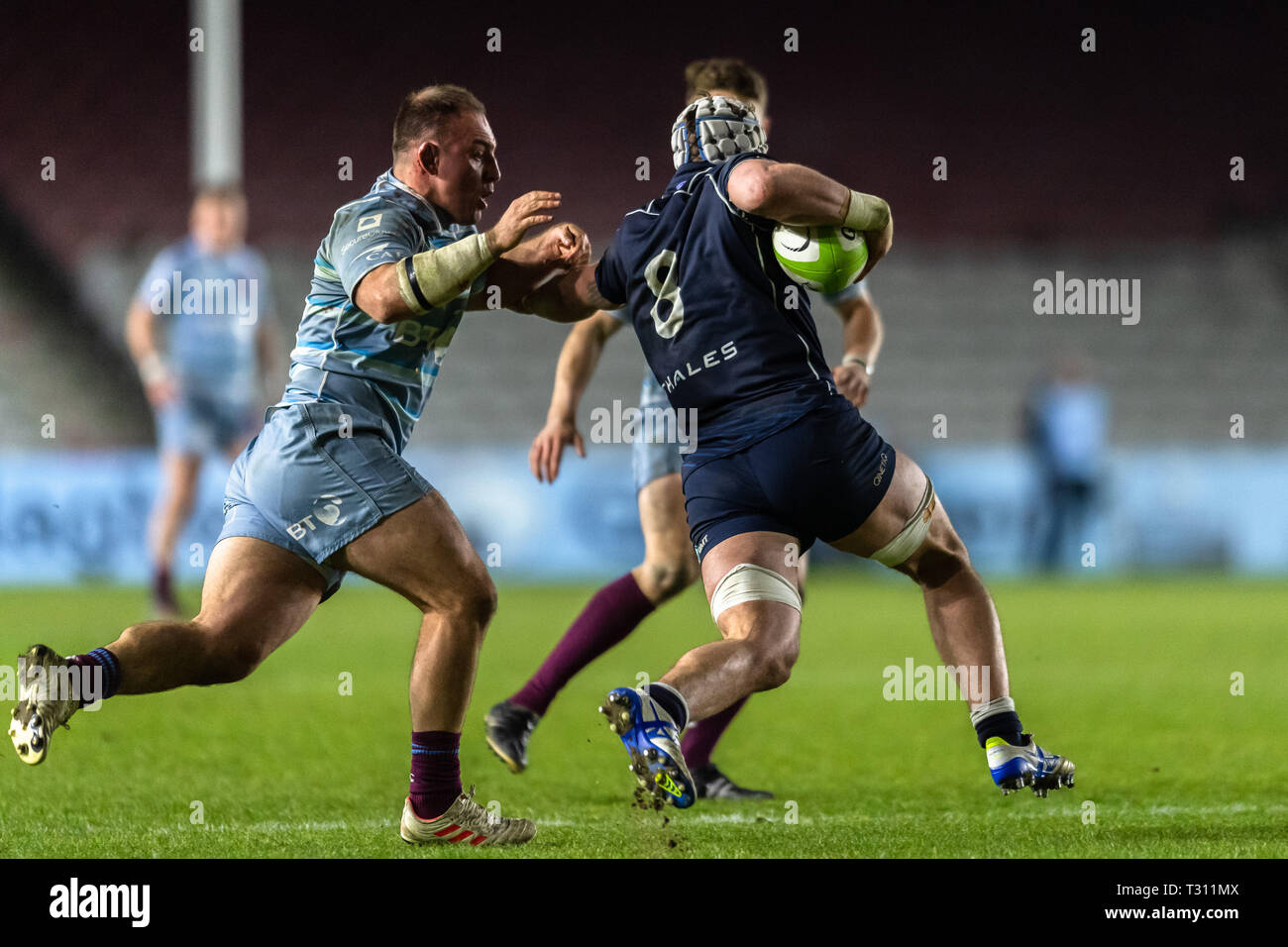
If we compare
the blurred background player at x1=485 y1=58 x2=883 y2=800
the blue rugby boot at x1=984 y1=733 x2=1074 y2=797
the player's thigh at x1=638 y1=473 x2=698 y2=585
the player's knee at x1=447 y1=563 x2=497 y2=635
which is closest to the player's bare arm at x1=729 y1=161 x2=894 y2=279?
the player's knee at x1=447 y1=563 x2=497 y2=635

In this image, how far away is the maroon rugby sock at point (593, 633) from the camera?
16.4ft

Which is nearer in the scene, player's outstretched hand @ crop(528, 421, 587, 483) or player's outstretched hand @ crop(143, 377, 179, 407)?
player's outstretched hand @ crop(528, 421, 587, 483)

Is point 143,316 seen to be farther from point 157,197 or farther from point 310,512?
point 157,197

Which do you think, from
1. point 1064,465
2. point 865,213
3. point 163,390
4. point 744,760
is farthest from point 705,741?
point 1064,465

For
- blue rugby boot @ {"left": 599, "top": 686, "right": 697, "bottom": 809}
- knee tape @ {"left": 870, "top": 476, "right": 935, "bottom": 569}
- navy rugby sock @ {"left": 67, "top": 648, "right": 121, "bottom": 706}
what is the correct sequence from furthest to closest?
knee tape @ {"left": 870, "top": 476, "right": 935, "bottom": 569}, navy rugby sock @ {"left": 67, "top": 648, "right": 121, "bottom": 706}, blue rugby boot @ {"left": 599, "top": 686, "right": 697, "bottom": 809}

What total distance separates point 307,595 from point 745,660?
1174mm

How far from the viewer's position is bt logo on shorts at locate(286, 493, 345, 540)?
3.84 m

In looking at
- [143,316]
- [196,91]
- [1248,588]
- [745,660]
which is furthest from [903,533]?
[196,91]

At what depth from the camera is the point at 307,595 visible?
3.96 m

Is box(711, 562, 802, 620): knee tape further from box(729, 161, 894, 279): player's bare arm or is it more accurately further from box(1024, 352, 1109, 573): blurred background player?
box(1024, 352, 1109, 573): blurred background player

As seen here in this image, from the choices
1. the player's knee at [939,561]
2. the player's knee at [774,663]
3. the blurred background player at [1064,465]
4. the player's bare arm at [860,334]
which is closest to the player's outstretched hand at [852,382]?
the player's bare arm at [860,334]

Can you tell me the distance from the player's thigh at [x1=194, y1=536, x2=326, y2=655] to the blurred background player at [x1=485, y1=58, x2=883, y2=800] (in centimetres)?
107

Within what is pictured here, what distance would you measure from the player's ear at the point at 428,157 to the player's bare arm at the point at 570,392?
1014 millimetres

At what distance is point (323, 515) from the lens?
3852 mm
